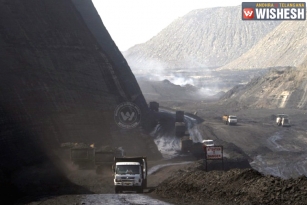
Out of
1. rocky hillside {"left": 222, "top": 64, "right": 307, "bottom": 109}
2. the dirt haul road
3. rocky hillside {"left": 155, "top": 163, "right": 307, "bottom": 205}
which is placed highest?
rocky hillside {"left": 222, "top": 64, "right": 307, "bottom": 109}

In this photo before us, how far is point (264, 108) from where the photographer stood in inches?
5635

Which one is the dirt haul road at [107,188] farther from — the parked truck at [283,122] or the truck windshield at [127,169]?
the parked truck at [283,122]

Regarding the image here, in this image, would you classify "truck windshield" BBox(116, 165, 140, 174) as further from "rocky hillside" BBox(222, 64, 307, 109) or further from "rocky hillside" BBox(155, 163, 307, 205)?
"rocky hillside" BBox(222, 64, 307, 109)

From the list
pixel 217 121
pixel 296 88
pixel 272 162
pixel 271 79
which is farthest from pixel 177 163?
pixel 271 79

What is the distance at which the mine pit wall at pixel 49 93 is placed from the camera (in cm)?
5559

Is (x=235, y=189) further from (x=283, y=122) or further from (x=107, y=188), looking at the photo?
(x=283, y=122)

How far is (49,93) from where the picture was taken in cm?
6706

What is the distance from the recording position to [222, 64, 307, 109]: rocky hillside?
5448 inches

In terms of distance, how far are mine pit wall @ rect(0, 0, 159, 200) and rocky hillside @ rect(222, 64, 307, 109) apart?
206 feet

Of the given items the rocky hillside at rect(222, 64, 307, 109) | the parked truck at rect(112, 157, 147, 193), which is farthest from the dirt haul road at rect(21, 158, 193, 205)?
the rocky hillside at rect(222, 64, 307, 109)

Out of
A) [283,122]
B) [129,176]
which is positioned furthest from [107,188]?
[283,122]

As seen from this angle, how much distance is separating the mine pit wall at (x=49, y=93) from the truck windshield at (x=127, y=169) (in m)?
7.46

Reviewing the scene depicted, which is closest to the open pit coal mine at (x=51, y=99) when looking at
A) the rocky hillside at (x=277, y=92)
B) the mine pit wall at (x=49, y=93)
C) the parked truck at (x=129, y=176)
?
the mine pit wall at (x=49, y=93)

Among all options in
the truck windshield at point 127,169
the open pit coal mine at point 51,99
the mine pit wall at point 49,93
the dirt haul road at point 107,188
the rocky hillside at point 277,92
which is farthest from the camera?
the rocky hillside at point 277,92
